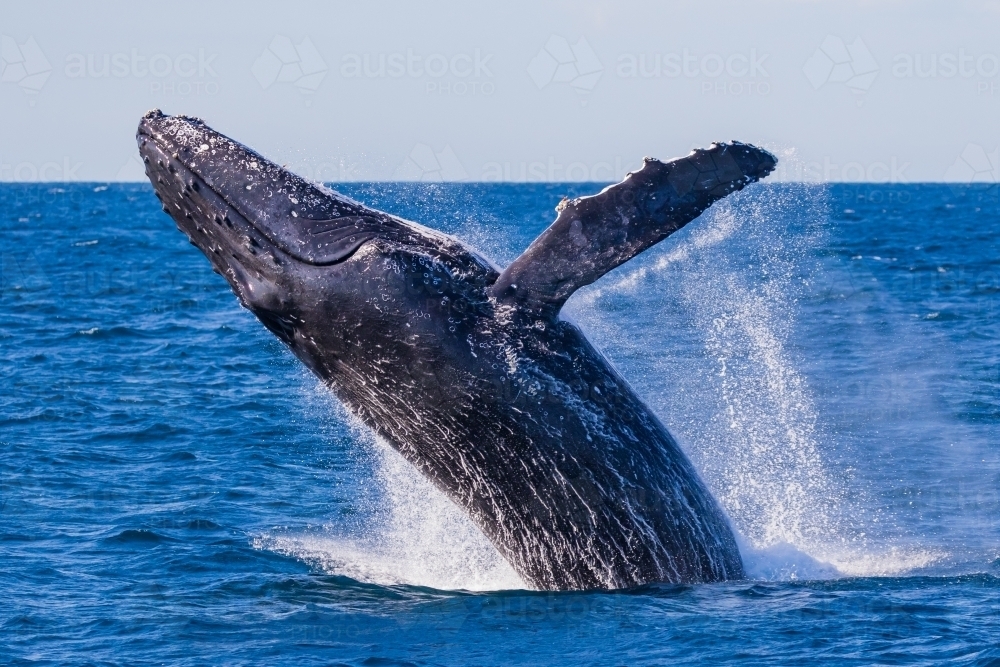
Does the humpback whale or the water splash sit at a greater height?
the humpback whale

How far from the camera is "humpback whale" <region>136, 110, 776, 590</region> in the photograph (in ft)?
31.7

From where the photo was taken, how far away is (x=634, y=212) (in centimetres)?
957

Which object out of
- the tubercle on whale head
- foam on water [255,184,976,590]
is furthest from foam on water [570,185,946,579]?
the tubercle on whale head

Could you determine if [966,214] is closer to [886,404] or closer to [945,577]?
[886,404]

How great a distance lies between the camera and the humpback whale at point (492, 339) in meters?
9.66

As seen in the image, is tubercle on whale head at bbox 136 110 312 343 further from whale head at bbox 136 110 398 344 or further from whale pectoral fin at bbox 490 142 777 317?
whale pectoral fin at bbox 490 142 777 317

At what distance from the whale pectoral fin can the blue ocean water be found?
264 cm

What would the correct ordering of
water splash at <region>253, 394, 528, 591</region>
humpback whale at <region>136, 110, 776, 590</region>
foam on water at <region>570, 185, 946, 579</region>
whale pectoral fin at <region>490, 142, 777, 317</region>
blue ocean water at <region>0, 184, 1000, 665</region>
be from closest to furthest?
blue ocean water at <region>0, 184, 1000, 665</region>, whale pectoral fin at <region>490, 142, 777, 317</region>, humpback whale at <region>136, 110, 776, 590</region>, water splash at <region>253, 394, 528, 591</region>, foam on water at <region>570, 185, 946, 579</region>

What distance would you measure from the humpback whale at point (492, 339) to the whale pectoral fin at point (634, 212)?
0.4 inches

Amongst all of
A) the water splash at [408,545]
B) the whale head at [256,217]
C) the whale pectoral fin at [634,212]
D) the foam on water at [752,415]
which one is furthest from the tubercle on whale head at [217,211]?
the foam on water at [752,415]

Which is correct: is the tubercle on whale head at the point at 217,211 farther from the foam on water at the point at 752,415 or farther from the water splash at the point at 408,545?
the foam on water at the point at 752,415

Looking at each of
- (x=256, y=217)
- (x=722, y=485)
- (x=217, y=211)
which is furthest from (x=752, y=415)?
(x=217, y=211)

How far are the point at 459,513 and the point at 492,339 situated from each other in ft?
8.76

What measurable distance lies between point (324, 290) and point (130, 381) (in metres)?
14.3
